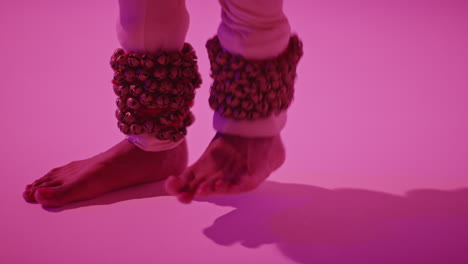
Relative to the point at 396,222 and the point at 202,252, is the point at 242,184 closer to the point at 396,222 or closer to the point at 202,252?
the point at 202,252

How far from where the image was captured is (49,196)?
0.96 meters

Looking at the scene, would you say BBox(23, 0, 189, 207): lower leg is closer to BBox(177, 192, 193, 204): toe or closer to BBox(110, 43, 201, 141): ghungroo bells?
BBox(110, 43, 201, 141): ghungroo bells

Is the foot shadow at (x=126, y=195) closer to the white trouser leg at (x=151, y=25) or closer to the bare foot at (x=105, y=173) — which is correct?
the bare foot at (x=105, y=173)

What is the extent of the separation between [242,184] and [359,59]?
1.21 meters

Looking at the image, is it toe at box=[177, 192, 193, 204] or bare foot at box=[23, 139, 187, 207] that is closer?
toe at box=[177, 192, 193, 204]

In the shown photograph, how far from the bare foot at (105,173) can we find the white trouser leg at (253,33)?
0.20m

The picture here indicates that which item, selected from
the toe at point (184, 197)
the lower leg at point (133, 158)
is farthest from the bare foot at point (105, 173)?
the toe at point (184, 197)

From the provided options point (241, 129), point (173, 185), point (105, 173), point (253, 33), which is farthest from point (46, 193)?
point (253, 33)

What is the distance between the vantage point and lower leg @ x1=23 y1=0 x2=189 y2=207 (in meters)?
0.94

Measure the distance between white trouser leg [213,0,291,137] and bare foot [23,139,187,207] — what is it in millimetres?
202

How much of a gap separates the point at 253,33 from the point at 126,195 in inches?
16.6

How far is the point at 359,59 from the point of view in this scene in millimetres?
1947

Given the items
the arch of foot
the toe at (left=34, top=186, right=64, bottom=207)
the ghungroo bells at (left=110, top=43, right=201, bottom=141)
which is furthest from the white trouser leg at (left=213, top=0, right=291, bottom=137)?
the toe at (left=34, top=186, right=64, bottom=207)

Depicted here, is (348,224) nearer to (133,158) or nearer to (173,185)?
(173,185)
